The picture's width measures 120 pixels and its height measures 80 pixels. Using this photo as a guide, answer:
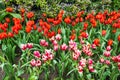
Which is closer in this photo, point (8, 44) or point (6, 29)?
point (8, 44)

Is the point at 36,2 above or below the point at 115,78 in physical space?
above

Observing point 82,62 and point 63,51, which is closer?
point 82,62

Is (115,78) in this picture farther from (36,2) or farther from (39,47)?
(36,2)

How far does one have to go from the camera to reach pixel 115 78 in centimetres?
516

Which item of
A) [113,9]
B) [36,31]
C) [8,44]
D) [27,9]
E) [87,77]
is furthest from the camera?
[113,9]

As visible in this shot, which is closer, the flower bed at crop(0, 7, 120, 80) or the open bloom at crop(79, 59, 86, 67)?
the open bloom at crop(79, 59, 86, 67)

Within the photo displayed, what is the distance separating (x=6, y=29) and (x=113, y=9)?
2500mm

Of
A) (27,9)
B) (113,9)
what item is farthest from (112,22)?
(27,9)

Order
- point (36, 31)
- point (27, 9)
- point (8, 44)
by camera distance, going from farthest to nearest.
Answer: point (27, 9) → point (36, 31) → point (8, 44)

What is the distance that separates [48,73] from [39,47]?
0.66 m

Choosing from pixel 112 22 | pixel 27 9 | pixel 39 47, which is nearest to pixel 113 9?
pixel 112 22

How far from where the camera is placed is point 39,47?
5.78 meters

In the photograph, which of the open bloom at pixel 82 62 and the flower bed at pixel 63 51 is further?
the flower bed at pixel 63 51

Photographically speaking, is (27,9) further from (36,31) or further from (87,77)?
(87,77)
